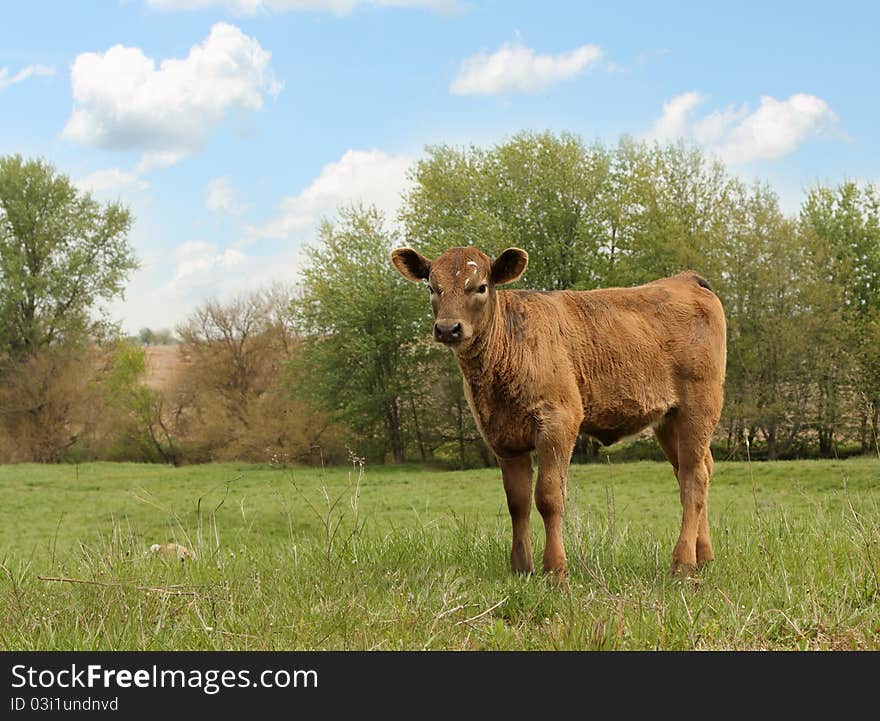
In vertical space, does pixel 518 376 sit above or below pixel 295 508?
above

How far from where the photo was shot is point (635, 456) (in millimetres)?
45531

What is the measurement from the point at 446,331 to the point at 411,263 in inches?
44.6

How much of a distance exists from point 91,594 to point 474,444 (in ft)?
144

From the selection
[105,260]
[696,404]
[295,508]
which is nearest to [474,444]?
[295,508]

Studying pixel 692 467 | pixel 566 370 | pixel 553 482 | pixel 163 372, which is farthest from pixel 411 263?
pixel 163 372

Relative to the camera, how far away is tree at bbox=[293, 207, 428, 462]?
152ft

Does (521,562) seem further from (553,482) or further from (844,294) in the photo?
(844,294)

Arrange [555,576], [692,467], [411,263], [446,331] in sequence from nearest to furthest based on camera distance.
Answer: [446,331]
[555,576]
[411,263]
[692,467]

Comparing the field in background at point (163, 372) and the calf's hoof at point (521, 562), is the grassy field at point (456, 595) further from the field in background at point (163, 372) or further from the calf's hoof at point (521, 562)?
the field in background at point (163, 372)

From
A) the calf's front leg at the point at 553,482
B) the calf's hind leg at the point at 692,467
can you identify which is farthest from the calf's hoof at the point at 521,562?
the calf's hind leg at the point at 692,467

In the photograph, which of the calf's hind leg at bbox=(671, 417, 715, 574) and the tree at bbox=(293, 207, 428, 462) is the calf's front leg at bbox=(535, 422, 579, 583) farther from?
the tree at bbox=(293, 207, 428, 462)

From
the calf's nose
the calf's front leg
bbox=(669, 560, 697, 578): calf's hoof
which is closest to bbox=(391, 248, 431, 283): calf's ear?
the calf's nose

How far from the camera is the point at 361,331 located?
47.0 m

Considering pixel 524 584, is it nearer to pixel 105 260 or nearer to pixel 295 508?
pixel 295 508
